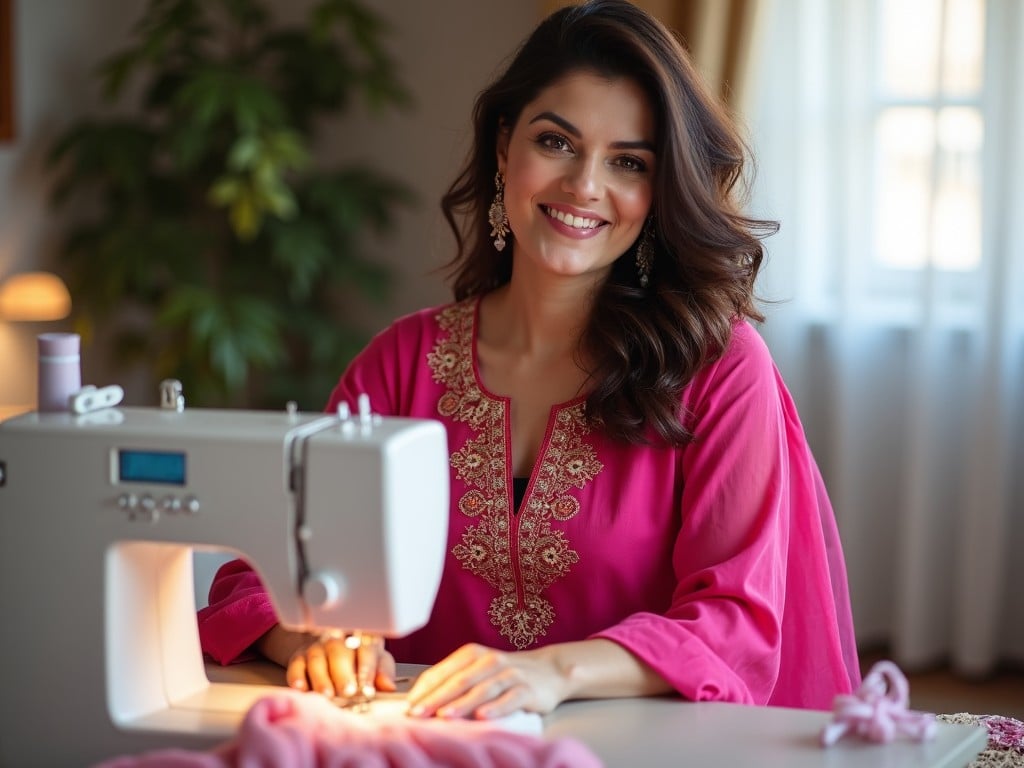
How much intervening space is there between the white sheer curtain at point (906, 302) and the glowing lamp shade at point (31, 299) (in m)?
2.02

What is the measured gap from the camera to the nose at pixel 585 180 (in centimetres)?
194

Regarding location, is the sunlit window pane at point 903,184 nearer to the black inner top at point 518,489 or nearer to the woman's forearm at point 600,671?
the black inner top at point 518,489

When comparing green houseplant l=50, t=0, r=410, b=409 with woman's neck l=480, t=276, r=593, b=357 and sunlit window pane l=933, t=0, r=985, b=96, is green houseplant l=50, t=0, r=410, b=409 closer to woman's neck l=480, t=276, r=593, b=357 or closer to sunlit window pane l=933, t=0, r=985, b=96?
sunlit window pane l=933, t=0, r=985, b=96

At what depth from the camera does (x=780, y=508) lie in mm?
1828

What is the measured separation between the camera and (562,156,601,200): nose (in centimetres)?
194

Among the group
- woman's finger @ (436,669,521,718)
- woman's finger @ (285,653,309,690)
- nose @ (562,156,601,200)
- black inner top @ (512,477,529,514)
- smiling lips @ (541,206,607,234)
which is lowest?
woman's finger @ (285,653,309,690)

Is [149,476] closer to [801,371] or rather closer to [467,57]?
[801,371]

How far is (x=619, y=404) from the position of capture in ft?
6.37

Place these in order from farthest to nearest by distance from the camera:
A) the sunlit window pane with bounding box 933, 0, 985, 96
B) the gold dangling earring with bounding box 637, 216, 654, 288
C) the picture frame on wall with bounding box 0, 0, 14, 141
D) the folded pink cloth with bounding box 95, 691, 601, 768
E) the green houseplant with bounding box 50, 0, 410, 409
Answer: the picture frame on wall with bounding box 0, 0, 14, 141 < the green houseplant with bounding box 50, 0, 410, 409 < the sunlit window pane with bounding box 933, 0, 985, 96 < the gold dangling earring with bounding box 637, 216, 654, 288 < the folded pink cloth with bounding box 95, 691, 601, 768

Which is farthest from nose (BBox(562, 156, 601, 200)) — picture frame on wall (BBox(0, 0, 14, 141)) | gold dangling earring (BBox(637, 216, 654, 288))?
picture frame on wall (BBox(0, 0, 14, 141))

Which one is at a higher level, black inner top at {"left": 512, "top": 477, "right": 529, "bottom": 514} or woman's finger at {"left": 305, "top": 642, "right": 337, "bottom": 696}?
black inner top at {"left": 512, "top": 477, "right": 529, "bottom": 514}

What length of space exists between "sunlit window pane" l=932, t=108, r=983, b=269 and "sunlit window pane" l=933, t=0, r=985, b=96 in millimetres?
66

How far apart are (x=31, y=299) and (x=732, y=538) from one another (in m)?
2.78

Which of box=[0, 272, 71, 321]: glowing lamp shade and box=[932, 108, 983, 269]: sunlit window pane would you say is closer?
box=[932, 108, 983, 269]: sunlit window pane
